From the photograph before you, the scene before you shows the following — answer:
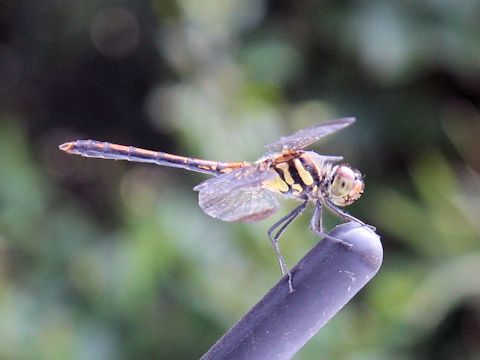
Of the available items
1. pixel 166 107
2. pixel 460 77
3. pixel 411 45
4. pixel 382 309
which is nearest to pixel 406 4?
pixel 411 45

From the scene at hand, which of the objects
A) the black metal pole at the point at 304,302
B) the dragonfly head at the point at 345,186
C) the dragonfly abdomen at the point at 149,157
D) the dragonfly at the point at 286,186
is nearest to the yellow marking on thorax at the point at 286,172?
the dragonfly at the point at 286,186

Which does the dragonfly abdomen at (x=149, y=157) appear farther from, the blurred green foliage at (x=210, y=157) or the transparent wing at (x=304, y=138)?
the blurred green foliage at (x=210, y=157)

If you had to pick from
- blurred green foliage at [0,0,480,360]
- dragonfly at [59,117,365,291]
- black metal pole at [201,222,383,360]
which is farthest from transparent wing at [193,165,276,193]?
blurred green foliage at [0,0,480,360]

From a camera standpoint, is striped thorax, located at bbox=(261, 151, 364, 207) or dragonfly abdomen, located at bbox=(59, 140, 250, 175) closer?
striped thorax, located at bbox=(261, 151, 364, 207)

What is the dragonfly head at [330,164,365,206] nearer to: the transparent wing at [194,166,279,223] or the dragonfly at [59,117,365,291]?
the dragonfly at [59,117,365,291]

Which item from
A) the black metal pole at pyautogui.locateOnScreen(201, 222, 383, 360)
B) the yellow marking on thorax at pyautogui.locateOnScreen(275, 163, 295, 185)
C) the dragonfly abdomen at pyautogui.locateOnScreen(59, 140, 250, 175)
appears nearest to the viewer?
the black metal pole at pyautogui.locateOnScreen(201, 222, 383, 360)

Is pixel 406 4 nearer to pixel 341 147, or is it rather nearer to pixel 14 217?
pixel 341 147

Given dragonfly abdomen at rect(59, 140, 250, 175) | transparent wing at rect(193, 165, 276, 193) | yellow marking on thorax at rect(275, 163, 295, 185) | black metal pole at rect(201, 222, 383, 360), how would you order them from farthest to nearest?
dragonfly abdomen at rect(59, 140, 250, 175), yellow marking on thorax at rect(275, 163, 295, 185), transparent wing at rect(193, 165, 276, 193), black metal pole at rect(201, 222, 383, 360)
